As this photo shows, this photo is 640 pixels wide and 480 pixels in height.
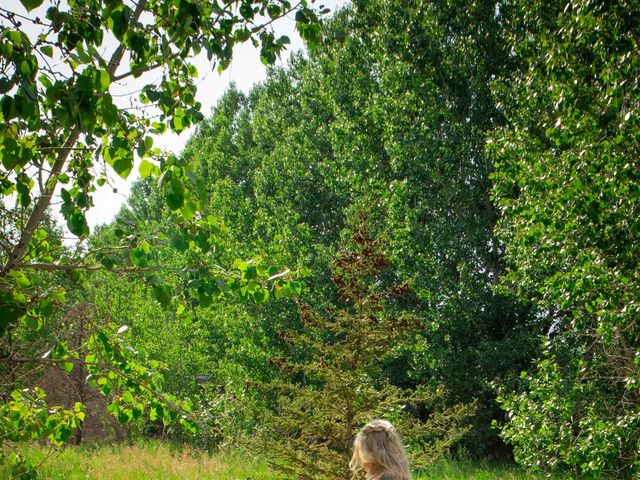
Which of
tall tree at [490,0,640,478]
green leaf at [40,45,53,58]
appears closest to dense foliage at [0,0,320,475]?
green leaf at [40,45,53,58]

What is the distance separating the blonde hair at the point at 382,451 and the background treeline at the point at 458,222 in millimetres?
1035

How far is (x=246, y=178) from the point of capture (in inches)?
1102

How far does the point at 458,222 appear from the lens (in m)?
16.8

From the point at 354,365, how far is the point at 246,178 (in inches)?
827

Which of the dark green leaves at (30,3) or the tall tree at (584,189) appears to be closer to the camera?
the dark green leaves at (30,3)

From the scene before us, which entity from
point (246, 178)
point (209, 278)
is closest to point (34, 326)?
point (209, 278)

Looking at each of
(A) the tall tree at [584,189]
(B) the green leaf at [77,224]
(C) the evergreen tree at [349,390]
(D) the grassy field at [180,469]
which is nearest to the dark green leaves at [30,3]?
(B) the green leaf at [77,224]

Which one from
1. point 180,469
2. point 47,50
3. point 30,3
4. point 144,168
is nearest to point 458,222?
point 180,469

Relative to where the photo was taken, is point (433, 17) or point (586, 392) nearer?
point (586, 392)

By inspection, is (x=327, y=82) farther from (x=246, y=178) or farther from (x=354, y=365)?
(x=354, y=365)

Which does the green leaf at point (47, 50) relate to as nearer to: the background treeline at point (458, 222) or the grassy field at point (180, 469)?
the background treeline at point (458, 222)

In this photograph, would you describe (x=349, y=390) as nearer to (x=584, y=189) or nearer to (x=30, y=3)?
(x=584, y=189)

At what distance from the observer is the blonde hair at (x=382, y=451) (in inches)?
151

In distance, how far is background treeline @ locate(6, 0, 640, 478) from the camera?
7602 millimetres
